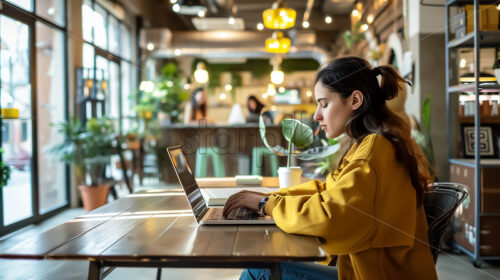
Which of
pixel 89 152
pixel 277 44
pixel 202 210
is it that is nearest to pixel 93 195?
pixel 89 152

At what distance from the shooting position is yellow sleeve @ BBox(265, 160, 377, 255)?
898mm

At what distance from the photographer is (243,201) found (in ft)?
3.70

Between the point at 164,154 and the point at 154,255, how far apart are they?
5925 millimetres

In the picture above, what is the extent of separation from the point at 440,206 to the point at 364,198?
47 cm

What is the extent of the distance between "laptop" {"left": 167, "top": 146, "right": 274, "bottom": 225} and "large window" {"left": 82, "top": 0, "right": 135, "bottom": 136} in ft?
13.3

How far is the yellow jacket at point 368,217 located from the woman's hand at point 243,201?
0.26 feet

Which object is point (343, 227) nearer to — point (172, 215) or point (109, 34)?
point (172, 215)

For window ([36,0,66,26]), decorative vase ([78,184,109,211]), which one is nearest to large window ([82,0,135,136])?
window ([36,0,66,26])

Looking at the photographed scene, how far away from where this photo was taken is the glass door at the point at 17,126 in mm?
3648

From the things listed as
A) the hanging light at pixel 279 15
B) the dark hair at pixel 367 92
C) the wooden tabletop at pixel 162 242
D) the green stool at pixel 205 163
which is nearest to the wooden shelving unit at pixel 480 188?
the hanging light at pixel 279 15

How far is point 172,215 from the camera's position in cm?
123

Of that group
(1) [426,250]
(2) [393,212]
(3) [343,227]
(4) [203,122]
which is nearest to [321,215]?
(3) [343,227]

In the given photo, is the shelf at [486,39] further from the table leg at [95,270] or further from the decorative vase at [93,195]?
the decorative vase at [93,195]

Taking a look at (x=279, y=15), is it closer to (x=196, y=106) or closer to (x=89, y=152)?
(x=89, y=152)
